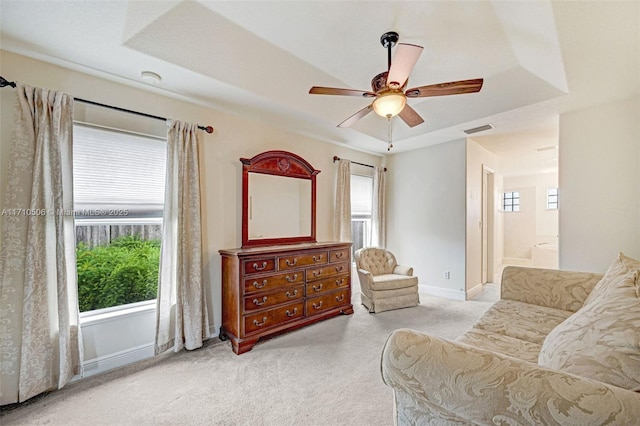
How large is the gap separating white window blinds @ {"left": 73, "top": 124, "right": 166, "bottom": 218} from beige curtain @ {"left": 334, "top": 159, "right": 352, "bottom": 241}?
242 cm

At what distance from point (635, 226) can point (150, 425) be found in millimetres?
4604

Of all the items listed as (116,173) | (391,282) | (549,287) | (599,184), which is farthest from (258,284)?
(599,184)

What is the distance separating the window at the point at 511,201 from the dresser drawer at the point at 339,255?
6997 mm

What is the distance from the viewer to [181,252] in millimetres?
2572

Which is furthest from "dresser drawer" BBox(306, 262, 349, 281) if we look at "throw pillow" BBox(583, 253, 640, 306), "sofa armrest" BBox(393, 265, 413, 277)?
"throw pillow" BBox(583, 253, 640, 306)

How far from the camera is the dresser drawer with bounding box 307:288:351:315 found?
3137mm

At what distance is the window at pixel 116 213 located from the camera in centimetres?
227

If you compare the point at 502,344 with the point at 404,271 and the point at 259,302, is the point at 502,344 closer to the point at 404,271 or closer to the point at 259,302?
the point at 259,302

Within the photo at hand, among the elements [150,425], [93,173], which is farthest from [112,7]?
[150,425]

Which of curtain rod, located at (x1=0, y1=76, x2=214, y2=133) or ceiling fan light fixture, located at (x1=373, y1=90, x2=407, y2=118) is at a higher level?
curtain rod, located at (x1=0, y1=76, x2=214, y2=133)

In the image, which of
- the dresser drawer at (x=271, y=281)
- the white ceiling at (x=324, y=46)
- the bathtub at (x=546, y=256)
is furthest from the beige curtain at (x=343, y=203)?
the bathtub at (x=546, y=256)

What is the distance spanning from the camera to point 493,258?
219 inches

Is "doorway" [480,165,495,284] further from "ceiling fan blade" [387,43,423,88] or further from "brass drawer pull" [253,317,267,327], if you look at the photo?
"brass drawer pull" [253,317,267,327]

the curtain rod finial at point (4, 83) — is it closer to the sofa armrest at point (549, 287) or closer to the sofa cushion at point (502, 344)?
the sofa cushion at point (502, 344)
